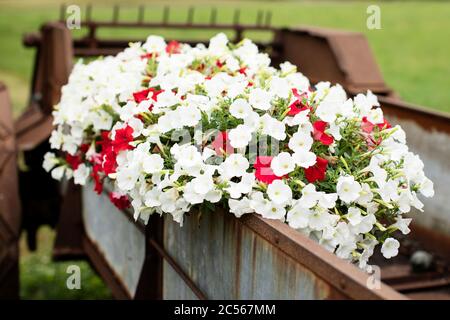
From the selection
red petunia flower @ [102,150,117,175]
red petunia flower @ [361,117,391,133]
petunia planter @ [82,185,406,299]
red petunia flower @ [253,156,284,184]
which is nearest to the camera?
petunia planter @ [82,185,406,299]

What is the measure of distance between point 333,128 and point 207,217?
21.7 inches

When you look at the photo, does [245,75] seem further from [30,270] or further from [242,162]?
[30,270]

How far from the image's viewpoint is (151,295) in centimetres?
329

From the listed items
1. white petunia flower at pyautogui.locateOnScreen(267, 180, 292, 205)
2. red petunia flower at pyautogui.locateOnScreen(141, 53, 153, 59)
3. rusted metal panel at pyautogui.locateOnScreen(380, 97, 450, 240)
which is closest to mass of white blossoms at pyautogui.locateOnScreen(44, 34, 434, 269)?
white petunia flower at pyautogui.locateOnScreen(267, 180, 292, 205)

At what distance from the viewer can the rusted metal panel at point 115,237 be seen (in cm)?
348

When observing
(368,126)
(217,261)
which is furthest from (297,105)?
(217,261)

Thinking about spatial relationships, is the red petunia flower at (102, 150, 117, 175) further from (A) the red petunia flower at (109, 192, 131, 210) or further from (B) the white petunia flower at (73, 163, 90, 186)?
(B) the white petunia flower at (73, 163, 90, 186)

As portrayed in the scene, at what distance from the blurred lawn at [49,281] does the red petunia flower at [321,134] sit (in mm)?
3354

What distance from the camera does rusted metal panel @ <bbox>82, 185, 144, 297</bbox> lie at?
11.4 feet

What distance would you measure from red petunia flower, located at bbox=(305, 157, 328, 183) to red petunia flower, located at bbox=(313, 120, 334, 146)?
0.11m

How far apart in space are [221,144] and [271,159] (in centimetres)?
19

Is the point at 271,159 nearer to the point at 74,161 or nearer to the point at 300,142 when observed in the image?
the point at 300,142
